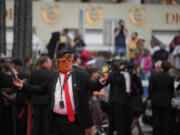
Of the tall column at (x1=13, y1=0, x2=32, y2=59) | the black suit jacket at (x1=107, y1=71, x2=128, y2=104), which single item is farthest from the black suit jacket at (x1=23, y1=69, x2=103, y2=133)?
the tall column at (x1=13, y1=0, x2=32, y2=59)

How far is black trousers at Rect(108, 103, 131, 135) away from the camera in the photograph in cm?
1339

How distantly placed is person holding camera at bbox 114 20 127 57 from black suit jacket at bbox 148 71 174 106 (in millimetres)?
9266

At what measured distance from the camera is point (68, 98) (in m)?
7.96

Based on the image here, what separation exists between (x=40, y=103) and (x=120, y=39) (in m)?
12.1

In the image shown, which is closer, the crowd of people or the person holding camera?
the crowd of people

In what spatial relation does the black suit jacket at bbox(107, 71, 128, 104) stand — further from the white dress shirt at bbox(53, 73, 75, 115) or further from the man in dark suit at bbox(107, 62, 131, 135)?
the white dress shirt at bbox(53, 73, 75, 115)

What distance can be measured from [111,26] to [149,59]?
4.85 meters

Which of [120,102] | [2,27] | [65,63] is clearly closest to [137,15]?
[2,27]

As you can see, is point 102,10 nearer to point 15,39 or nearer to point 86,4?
point 86,4

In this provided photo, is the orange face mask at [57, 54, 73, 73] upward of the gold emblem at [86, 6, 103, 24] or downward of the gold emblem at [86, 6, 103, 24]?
downward

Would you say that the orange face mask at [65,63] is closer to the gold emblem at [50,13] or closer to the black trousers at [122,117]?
the black trousers at [122,117]

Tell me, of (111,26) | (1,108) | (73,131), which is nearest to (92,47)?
(111,26)

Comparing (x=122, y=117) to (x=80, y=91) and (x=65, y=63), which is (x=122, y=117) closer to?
(x=80, y=91)

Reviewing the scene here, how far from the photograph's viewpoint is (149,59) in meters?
20.3
